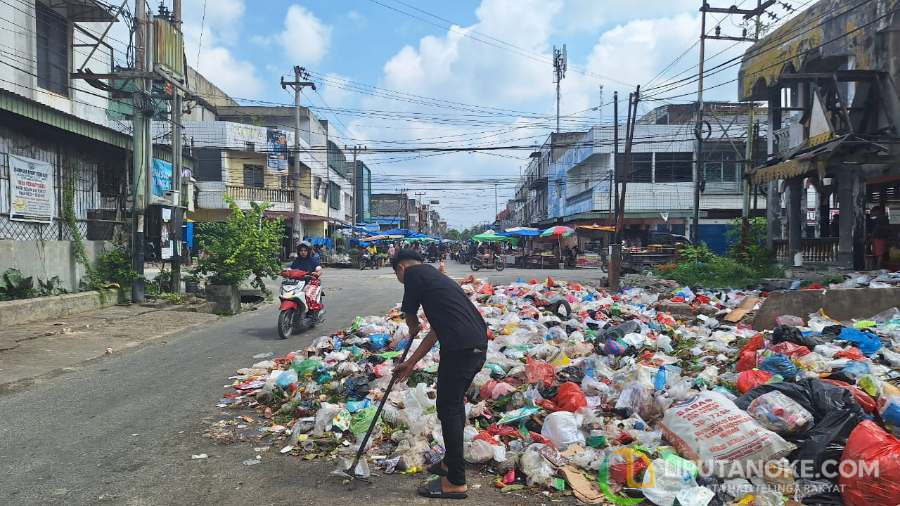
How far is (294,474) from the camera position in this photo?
12.9ft

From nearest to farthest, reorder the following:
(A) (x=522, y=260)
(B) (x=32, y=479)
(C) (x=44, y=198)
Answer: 1. (B) (x=32, y=479)
2. (C) (x=44, y=198)
3. (A) (x=522, y=260)

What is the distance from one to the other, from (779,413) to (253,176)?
3312cm

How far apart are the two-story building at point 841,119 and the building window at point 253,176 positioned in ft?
83.3

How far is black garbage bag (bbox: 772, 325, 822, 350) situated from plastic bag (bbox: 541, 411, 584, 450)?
336 centimetres

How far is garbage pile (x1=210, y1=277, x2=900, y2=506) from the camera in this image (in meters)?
3.48

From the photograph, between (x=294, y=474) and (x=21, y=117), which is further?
(x=21, y=117)

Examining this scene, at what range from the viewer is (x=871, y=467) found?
10.3ft

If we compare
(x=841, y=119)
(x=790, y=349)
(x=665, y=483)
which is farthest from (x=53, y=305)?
(x=841, y=119)

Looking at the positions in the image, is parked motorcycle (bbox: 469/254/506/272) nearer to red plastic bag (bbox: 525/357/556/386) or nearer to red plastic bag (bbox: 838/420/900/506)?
red plastic bag (bbox: 525/357/556/386)

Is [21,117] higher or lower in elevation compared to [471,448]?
higher

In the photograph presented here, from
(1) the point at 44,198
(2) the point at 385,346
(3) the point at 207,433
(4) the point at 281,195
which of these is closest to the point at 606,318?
(2) the point at 385,346

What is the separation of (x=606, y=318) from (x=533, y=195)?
58788 millimetres

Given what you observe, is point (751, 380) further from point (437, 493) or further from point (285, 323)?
point (285, 323)

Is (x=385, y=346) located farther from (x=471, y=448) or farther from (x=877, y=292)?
(x=877, y=292)
